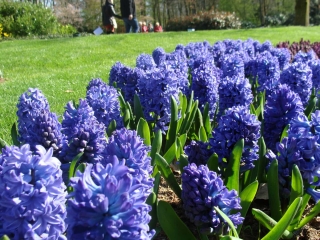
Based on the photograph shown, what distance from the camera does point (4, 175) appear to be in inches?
42.1

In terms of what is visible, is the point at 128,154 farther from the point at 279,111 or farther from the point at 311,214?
the point at 279,111

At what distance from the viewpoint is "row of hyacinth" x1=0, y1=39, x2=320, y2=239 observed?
102cm

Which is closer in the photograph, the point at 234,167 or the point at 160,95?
the point at 234,167

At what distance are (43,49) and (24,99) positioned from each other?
9.61m

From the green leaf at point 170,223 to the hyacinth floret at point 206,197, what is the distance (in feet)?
0.23

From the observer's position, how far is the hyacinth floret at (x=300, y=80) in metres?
3.18

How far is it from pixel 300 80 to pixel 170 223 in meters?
2.02

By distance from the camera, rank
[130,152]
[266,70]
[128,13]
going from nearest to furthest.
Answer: [130,152] → [266,70] → [128,13]

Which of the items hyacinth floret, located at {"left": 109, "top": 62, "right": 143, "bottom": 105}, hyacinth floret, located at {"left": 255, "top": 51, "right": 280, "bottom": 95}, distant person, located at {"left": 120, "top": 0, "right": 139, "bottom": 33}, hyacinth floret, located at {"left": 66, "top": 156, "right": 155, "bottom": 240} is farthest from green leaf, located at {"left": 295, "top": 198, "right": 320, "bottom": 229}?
distant person, located at {"left": 120, "top": 0, "right": 139, "bottom": 33}

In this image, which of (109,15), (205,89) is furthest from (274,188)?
(109,15)

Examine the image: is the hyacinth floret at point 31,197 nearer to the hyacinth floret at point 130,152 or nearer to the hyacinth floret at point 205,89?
the hyacinth floret at point 130,152

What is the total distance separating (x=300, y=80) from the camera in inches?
126

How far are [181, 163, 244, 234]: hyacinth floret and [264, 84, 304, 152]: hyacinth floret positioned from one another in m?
0.90

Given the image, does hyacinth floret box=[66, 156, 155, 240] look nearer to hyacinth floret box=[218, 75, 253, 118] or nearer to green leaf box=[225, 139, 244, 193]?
green leaf box=[225, 139, 244, 193]
